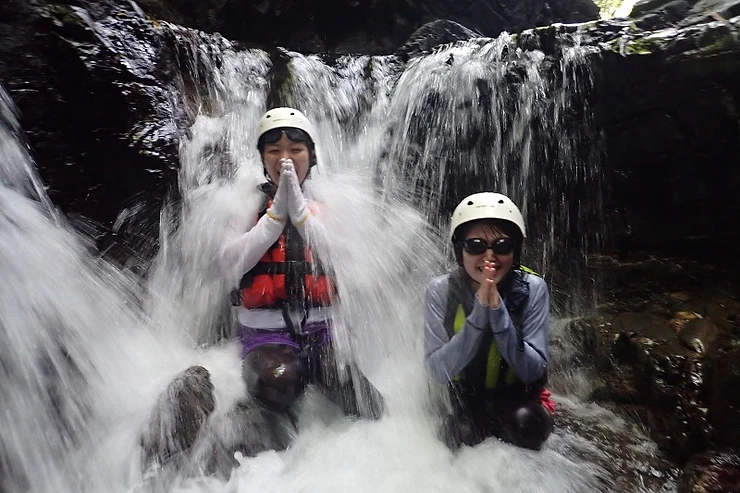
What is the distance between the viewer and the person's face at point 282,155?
3.45m

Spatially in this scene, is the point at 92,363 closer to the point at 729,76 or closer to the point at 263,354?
the point at 263,354

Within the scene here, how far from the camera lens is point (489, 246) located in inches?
115

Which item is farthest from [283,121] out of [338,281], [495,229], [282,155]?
[495,229]

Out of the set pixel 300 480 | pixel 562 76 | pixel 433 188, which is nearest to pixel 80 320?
pixel 300 480

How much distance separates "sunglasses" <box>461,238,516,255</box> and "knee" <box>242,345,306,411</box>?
133cm

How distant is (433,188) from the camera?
5.58 metres

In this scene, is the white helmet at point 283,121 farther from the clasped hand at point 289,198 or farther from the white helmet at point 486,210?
the white helmet at point 486,210

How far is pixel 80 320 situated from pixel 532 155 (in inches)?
176

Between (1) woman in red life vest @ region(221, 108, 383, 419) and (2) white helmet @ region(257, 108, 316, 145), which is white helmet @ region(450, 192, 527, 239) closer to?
(1) woman in red life vest @ region(221, 108, 383, 419)

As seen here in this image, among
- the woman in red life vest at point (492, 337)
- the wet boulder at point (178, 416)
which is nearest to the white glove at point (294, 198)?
the woman in red life vest at point (492, 337)

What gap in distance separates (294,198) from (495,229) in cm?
126

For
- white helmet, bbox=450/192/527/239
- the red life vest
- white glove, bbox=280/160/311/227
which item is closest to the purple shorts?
the red life vest

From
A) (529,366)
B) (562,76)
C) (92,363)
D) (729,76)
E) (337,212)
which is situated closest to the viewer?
(529,366)

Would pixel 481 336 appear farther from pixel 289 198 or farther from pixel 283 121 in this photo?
pixel 283 121
